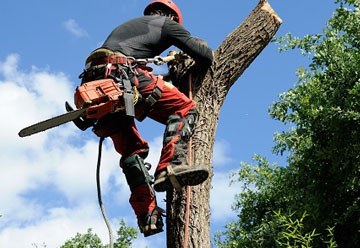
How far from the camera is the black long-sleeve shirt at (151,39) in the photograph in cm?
450

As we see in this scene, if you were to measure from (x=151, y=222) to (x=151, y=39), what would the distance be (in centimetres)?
147

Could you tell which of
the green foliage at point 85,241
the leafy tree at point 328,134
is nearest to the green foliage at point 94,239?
the green foliage at point 85,241

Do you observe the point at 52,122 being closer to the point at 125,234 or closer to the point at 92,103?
the point at 92,103

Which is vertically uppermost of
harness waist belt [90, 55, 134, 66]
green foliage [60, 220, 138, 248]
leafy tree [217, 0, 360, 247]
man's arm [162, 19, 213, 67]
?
A: green foliage [60, 220, 138, 248]

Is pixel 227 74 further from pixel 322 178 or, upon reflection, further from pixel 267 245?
pixel 267 245

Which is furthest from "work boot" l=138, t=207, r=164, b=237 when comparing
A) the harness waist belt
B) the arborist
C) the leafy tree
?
the leafy tree

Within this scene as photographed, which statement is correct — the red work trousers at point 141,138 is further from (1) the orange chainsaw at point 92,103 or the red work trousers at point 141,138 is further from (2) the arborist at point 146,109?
(1) the orange chainsaw at point 92,103

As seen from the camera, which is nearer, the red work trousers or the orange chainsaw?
the orange chainsaw

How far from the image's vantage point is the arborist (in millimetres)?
4059

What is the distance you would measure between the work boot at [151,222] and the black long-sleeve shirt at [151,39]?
1.27 metres

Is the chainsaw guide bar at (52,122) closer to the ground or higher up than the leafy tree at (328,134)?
closer to the ground

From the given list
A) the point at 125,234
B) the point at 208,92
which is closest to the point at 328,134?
the point at 208,92

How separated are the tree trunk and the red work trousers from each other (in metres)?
0.22

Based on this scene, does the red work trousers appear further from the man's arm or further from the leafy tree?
the leafy tree
